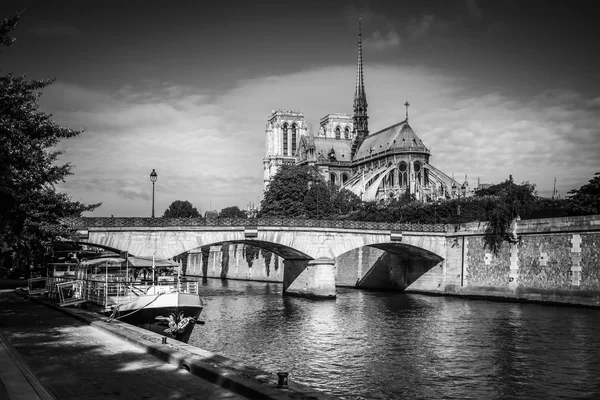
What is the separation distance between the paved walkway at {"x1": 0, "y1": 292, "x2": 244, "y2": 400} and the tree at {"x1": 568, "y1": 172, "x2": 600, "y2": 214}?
126ft

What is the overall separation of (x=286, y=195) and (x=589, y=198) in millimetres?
41871

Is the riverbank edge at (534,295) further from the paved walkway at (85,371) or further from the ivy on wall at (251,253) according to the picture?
the paved walkway at (85,371)

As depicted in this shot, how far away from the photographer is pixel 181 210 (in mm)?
130625

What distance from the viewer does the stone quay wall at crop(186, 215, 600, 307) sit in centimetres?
4144

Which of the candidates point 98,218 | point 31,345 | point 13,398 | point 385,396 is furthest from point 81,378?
point 98,218

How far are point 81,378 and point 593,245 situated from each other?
36522mm

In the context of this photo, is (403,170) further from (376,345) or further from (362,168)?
(376,345)

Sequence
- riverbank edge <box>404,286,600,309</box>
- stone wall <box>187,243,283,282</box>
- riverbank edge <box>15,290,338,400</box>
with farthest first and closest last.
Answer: stone wall <box>187,243,283,282</box> < riverbank edge <box>404,286,600,309</box> < riverbank edge <box>15,290,338,400</box>

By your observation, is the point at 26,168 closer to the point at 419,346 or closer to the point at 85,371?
the point at 85,371

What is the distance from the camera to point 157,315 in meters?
28.1

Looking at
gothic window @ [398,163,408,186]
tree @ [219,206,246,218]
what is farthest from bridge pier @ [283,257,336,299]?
tree @ [219,206,246,218]

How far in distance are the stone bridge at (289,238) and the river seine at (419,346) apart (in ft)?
17.7

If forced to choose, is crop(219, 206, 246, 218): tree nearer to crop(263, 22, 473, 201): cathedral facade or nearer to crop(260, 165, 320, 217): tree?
crop(263, 22, 473, 201): cathedral facade

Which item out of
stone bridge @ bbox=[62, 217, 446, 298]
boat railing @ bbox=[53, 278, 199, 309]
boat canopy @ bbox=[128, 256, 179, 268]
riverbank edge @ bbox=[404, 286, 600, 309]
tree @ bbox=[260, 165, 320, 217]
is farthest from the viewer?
tree @ bbox=[260, 165, 320, 217]
